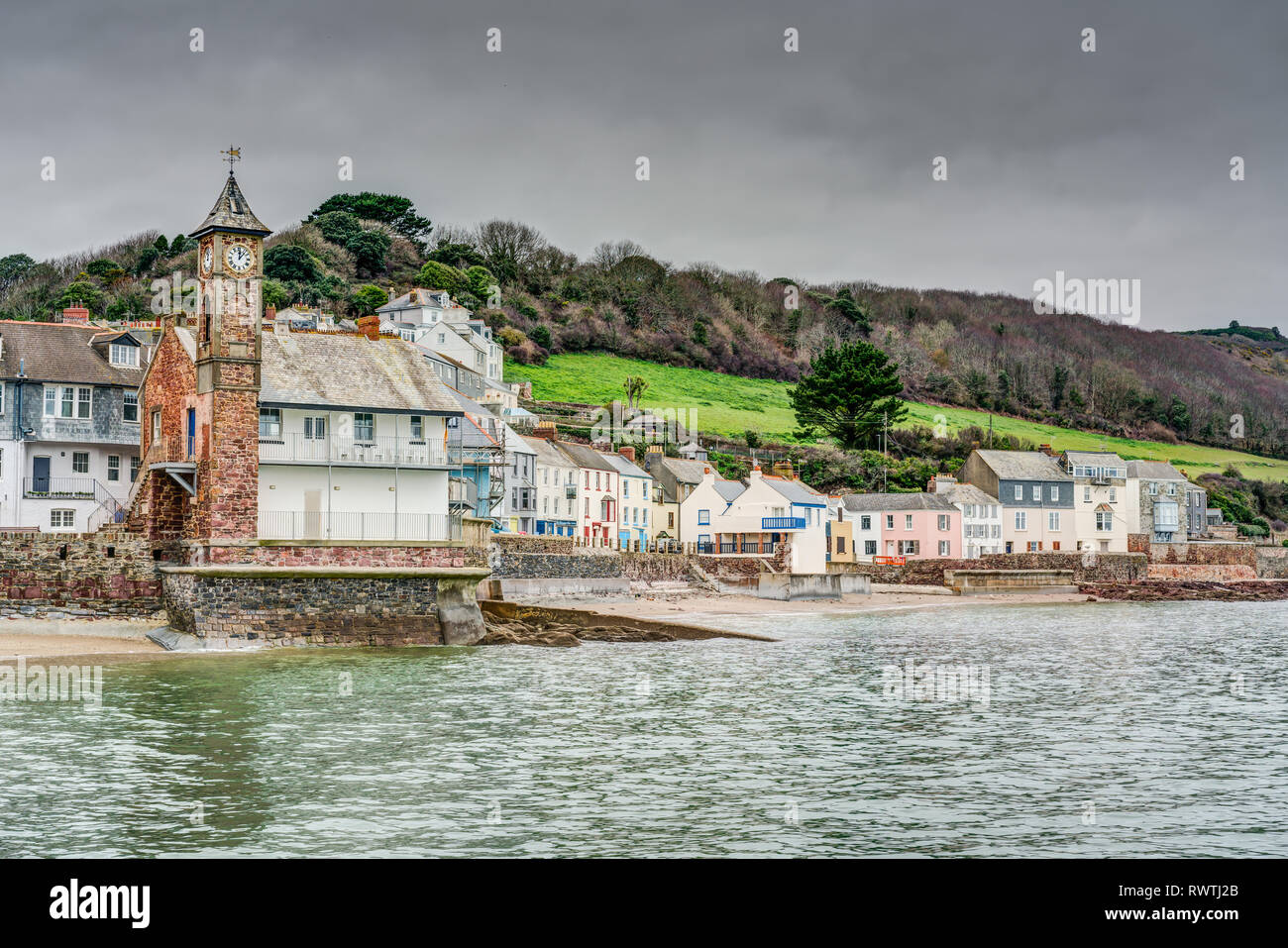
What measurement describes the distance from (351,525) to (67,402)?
1400 centimetres

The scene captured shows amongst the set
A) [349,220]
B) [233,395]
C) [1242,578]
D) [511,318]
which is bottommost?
[1242,578]

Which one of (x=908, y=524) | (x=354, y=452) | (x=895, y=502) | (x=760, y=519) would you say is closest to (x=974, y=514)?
(x=908, y=524)

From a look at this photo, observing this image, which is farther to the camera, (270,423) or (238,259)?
(270,423)

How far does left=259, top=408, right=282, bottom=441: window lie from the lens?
1580 inches

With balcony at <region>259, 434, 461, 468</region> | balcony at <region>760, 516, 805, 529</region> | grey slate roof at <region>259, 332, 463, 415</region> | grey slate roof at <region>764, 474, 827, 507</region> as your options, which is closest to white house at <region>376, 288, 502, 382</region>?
grey slate roof at <region>764, 474, 827, 507</region>

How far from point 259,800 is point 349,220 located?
130 meters

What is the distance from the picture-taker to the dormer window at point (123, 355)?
48.1 meters

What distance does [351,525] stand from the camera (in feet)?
133

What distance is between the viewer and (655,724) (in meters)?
24.8

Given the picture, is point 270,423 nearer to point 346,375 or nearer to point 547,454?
point 346,375

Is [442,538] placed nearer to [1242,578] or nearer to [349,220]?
[1242,578]
